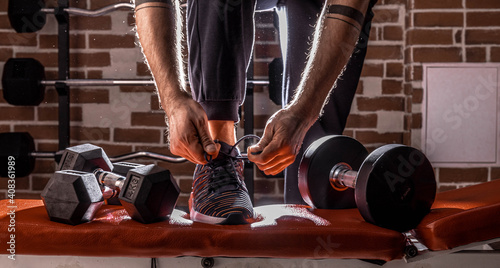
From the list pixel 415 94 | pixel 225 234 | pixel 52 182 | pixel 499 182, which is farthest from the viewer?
pixel 415 94

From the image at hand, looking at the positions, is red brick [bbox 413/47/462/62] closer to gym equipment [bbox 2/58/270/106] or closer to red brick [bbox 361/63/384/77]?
red brick [bbox 361/63/384/77]

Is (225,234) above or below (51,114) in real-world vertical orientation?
below

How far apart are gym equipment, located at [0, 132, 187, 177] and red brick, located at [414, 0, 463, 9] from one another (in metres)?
1.21

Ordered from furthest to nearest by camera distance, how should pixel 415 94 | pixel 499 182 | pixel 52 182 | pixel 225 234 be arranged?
pixel 415 94, pixel 499 182, pixel 52 182, pixel 225 234

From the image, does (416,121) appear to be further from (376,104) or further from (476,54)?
(476,54)

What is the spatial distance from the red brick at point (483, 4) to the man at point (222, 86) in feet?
3.61

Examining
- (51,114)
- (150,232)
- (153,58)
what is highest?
(153,58)

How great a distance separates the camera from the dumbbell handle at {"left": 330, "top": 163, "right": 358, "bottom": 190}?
87cm

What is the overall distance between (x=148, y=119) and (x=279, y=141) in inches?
47.2

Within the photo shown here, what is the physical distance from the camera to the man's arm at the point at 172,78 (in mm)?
756

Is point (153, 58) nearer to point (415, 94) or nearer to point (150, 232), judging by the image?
point (150, 232)

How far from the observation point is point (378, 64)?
72.7 inches

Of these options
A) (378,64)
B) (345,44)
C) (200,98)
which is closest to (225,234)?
(200,98)

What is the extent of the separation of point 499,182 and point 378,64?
3.08 feet
